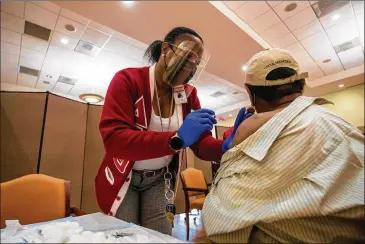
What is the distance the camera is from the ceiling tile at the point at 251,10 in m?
3.83

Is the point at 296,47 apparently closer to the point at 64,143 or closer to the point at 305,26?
the point at 305,26

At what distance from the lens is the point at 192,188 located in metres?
3.24

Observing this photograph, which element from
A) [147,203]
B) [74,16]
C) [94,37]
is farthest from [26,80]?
[147,203]

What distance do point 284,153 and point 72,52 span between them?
5.42 meters

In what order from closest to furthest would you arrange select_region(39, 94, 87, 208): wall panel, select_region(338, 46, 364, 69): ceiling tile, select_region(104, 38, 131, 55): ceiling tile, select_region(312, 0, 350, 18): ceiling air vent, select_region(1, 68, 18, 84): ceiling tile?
1. select_region(312, 0, 350, 18): ceiling air vent
2. select_region(39, 94, 87, 208): wall panel
3. select_region(104, 38, 131, 55): ceiling tile
4. select_region(338, 46, 364, 69): ceiling tile
5. select_region(1, 68, 18, 84): ceiling tile

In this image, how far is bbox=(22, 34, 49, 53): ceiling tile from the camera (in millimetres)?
4453

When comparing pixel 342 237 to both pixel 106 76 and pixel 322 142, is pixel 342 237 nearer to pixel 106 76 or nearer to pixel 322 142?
pixel 322 142

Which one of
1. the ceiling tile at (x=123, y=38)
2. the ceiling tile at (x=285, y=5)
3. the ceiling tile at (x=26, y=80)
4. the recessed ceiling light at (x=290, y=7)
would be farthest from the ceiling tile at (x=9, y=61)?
the recessed ceiling light at (x=290, y=7)

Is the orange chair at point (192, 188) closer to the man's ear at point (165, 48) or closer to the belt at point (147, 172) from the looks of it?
the belt at point (147, 172)

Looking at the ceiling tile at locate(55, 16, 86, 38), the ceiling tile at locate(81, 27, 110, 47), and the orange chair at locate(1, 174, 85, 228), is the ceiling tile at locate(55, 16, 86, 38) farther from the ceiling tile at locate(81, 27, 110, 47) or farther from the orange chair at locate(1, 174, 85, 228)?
the orange chair at locate(1, 174, 85, 228)

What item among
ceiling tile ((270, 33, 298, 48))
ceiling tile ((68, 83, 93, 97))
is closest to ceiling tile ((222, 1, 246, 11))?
ceiling tile ((270, 33, 298, 48))

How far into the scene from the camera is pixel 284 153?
0.59m

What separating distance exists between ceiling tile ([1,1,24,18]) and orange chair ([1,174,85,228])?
138 inches

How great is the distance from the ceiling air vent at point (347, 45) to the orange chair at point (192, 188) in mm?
4464
